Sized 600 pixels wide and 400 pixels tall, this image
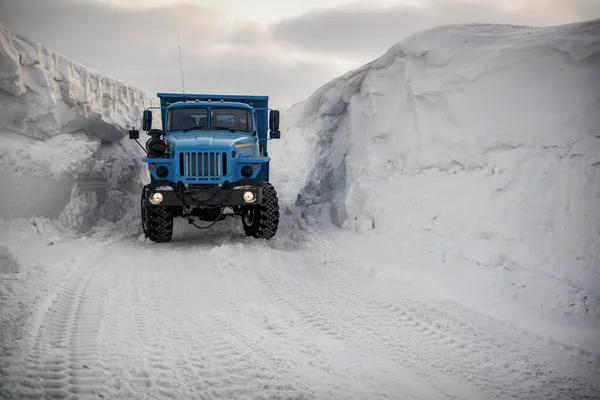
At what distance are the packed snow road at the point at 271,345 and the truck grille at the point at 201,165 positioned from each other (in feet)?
6.81

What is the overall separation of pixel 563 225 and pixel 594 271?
68 centimetres

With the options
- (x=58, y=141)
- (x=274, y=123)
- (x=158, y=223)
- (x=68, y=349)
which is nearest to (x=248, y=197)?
(x=158, y=223)

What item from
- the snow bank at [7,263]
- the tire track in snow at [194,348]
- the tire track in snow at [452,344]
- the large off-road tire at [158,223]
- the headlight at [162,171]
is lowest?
the tire track in snow at [452,344]

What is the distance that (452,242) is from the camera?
5.87m

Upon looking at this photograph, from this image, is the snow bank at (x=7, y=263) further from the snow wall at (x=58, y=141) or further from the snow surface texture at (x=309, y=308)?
the snow wall at (x=58, y=141)

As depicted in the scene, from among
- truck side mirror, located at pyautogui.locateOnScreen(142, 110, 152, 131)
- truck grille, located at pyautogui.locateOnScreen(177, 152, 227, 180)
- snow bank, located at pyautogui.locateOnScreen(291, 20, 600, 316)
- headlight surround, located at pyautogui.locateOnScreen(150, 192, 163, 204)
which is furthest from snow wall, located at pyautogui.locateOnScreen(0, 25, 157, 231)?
snow bank, located at pyautogui.locateOnScreen(291, 20, 600, 316)

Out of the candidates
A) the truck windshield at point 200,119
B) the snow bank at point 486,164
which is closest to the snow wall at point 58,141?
the truck windshield at point 200,119

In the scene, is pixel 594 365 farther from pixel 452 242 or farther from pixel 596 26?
pixel 596 26

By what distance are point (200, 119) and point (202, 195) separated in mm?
1943

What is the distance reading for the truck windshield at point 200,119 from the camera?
27.9ft

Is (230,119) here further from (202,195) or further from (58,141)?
(58,141)

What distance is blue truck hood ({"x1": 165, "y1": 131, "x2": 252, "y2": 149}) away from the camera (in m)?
7.36

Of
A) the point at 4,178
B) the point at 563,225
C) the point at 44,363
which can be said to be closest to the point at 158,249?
the point at 4,178

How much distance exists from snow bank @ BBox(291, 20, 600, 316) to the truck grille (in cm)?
247
